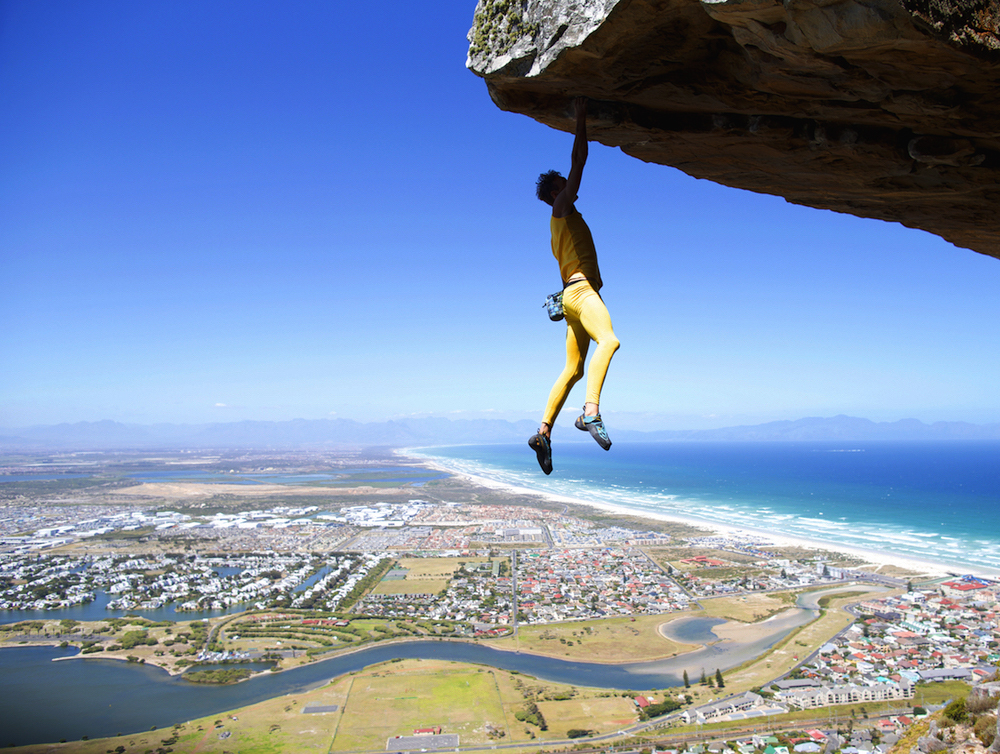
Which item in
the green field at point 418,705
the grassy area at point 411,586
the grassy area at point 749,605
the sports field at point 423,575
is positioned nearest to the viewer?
the green field at point 418,705

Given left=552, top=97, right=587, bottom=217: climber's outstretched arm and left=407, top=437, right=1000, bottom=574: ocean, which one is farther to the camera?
left=407, top=437, right=1000, bottom=574: ocean

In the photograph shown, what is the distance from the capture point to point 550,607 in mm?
34812

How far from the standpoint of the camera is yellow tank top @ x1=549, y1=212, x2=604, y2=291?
4602 millimetres

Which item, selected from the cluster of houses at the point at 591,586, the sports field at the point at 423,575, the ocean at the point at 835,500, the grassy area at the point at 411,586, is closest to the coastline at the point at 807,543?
the ocean at the point at 835,500

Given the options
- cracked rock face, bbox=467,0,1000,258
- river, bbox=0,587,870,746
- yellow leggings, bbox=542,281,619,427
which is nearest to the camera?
cracked rock face, bbox=467,0,1000,258

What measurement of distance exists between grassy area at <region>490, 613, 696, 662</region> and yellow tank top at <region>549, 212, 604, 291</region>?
86.1 ft

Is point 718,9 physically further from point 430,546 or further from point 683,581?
point 430,546

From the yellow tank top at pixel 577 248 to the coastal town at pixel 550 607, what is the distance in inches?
406

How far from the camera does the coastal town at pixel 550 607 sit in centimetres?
2216

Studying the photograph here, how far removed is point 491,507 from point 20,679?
5465 centimetres

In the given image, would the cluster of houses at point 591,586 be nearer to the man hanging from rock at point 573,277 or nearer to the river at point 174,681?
the river at point 174,681

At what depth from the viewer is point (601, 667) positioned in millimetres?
26234

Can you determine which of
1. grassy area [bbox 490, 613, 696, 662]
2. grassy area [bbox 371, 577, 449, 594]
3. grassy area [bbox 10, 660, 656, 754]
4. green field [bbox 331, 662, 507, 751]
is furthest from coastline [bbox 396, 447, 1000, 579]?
green field [bbox 331, 662, 507, 751]

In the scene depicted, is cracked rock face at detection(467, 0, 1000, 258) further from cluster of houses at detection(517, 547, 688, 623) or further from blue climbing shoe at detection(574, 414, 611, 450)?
cluster of houses at detection(517, 547, 688, 623)
